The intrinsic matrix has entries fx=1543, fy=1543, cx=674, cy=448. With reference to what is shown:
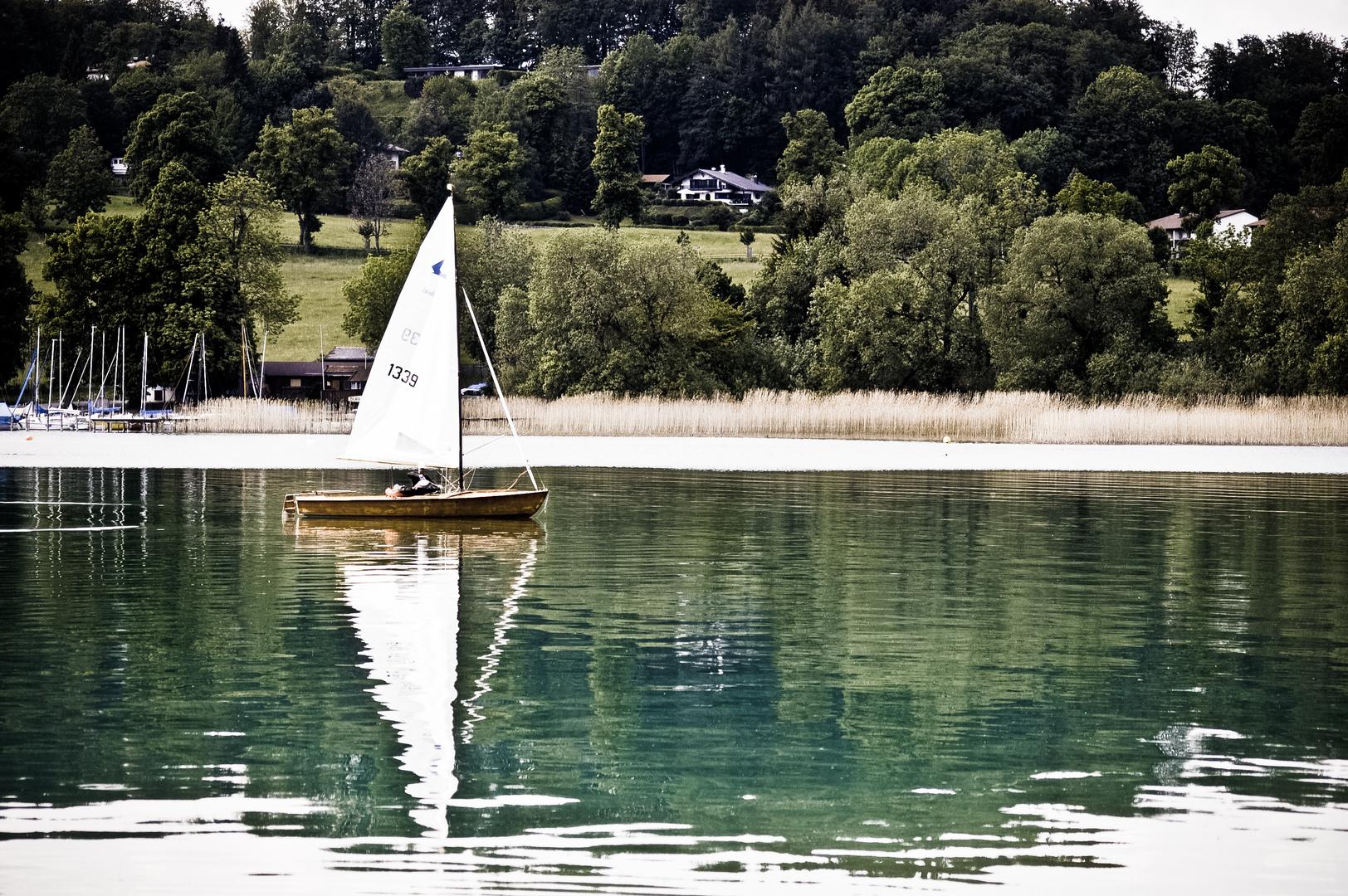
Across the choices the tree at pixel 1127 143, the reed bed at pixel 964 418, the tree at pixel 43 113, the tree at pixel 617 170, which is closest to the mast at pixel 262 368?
the reed bed at pixel 964 418

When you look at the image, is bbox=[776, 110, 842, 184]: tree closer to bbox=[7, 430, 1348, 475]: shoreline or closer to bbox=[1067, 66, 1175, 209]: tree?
bbox=[1067, 66, 1175, 209]: tree

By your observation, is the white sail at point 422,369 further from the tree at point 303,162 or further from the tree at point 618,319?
the tree at point 303,162

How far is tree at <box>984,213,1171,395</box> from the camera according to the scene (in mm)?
76688

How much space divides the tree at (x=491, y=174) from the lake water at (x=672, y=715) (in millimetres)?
144303

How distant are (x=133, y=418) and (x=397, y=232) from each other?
88.7m

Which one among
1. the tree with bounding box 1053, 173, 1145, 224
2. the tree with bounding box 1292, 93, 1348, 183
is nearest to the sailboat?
the tree with bounding box 1053, 173, 1145, 224

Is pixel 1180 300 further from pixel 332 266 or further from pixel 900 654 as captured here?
pixel 900 654

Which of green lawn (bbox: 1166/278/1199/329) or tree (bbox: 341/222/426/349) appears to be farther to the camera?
tree (bbox: 341/222/426/349)

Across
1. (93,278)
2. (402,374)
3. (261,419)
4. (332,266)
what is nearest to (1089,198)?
(261,419)

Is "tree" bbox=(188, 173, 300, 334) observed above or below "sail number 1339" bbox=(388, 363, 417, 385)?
above

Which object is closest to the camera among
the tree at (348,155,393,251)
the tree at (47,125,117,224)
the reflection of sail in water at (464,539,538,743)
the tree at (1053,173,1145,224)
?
the reflection of sail in water at (464,539,538,743)

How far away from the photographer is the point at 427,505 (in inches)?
1331

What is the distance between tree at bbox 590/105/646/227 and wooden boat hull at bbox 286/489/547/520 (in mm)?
137182

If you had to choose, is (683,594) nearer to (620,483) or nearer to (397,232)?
(620,483)
